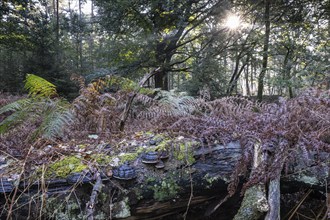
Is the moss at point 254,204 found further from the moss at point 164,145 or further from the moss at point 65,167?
the moss at point 65,167

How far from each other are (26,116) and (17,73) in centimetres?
1001

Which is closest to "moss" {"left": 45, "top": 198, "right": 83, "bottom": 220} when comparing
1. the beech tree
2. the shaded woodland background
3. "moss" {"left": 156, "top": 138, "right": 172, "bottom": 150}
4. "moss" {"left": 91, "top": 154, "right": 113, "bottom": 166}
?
"moss" {"left": 91, "top": 154, "right": 113, "bottom": 166}

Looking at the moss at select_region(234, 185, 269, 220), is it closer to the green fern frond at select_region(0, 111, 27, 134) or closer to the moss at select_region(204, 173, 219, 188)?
the moss at select_region(204, 173, 219, 188)

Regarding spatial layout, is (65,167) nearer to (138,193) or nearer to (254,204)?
(138,193)

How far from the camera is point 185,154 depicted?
1.49 m

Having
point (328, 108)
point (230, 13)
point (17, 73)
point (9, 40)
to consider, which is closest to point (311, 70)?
point (230, 13)

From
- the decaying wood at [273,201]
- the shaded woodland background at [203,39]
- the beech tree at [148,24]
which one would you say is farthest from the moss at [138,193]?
the beech tree at [148,24]

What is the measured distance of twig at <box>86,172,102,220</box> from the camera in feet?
3.67

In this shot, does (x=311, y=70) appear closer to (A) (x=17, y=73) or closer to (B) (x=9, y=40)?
(B) (x=9, y=40)

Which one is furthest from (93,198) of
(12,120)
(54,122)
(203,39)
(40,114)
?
(203,39)

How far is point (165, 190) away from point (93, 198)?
17.0 inches

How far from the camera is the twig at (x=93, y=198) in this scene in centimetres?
112

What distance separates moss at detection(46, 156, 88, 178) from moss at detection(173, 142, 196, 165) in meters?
0.58

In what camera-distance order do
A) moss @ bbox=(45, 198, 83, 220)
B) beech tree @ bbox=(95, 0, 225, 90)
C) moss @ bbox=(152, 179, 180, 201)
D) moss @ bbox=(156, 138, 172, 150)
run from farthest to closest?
beech tree @ bbox=(95, 0, 225, 90) < moss @ bbox=(156, 138, 172, 150) < moss @ bbox=(152, 179, 180, 201) < moss @ bbox=(45, 198, 83, 220)
